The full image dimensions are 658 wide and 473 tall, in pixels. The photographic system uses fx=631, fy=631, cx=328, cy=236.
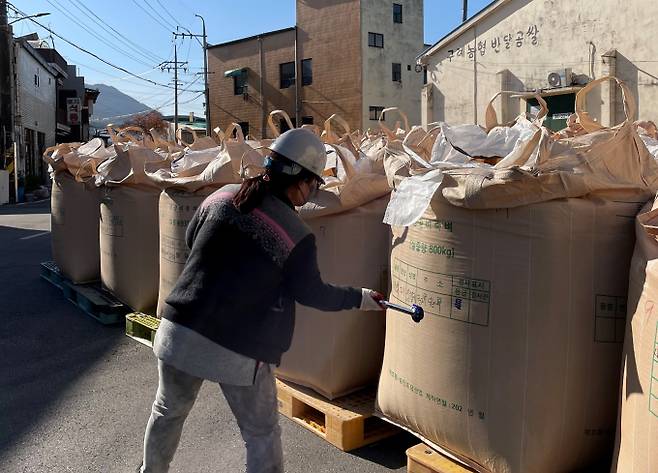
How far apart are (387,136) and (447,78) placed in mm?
14424

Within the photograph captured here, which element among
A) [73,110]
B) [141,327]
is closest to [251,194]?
[141,327]

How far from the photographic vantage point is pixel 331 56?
1093 inches

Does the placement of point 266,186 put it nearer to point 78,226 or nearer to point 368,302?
point 368,302

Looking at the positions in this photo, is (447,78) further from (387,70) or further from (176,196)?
(176,196)

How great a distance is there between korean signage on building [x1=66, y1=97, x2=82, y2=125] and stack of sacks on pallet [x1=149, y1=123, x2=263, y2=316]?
3702 centimetres

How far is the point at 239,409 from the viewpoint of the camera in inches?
82.7

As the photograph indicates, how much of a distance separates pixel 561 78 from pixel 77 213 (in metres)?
11.4

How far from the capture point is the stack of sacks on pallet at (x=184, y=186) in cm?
361

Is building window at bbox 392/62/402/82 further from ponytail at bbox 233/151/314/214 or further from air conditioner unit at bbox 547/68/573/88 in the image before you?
ponytail at bbox 233/151/314/214

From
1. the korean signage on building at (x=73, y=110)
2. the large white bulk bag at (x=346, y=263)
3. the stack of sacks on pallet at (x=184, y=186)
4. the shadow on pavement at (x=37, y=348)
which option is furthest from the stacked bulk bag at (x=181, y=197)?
the korean signage on building at (x=73, y=110)

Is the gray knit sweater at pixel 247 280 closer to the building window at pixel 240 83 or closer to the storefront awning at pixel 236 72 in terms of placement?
the storefront awning at pixel 236 72

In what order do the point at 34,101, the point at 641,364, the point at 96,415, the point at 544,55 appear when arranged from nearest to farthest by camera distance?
the point at 641,364, the point at 96,415, the point at 544,55, the point at 34,101

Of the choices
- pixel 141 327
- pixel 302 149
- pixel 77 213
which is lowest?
pixel 141 327

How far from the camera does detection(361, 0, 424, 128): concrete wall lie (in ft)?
88.8
